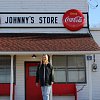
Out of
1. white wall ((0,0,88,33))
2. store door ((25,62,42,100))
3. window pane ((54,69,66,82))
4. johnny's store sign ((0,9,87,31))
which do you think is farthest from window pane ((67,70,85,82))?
johnny's store sign ((0,9,87,31))

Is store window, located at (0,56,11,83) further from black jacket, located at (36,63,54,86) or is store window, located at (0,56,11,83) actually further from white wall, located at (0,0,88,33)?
black jacket, located at (36,63,54,86)

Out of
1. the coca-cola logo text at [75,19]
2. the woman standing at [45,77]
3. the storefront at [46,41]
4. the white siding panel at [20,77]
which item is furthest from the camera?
the coca-cola logo text at [75,19]

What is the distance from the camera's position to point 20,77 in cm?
1491

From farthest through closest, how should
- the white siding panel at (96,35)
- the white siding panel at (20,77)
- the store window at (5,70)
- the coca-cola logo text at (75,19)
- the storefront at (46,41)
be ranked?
the white siding panel at (96,35), the coca-cola logo text at (75,19), the store window at (5,70), the white siding panel at (20,77), the storefront at (46,41)

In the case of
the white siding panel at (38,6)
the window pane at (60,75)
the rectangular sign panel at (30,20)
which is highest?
the white siding panel at (38,6)

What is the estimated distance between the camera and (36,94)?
588 inches

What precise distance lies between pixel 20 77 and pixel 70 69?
7.25ft

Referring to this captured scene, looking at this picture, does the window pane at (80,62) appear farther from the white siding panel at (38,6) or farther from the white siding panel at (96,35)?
the white siding panel at (38,6)

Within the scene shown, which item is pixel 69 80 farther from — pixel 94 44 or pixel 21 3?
pixel 21 3

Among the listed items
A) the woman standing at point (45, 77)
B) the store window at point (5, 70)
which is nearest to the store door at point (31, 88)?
the store window at point (5, 70)

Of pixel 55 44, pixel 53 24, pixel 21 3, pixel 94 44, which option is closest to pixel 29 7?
pixel 21 3

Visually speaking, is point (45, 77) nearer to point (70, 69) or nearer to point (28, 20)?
point (70, 69)

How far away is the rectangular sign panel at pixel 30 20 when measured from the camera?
15281 mm

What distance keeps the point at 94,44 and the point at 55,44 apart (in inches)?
63.6
